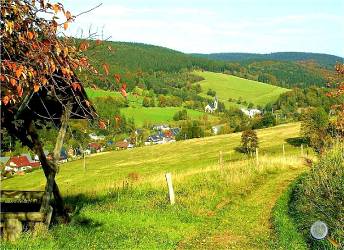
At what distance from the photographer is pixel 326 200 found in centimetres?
1030

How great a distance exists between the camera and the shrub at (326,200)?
952 cm

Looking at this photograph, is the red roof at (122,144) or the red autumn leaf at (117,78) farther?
the red roof at (122,144)

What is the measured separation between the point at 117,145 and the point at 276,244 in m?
130

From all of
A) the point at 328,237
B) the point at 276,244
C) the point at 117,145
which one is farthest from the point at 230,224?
the point at 117,145

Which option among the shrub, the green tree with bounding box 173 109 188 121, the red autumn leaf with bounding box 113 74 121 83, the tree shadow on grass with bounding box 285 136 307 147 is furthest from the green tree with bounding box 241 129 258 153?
the green tree with bounding box 173 109 188 121

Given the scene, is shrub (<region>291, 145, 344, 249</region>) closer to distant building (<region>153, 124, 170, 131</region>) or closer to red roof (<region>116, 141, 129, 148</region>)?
red roof (<region>116, 141, 129, 148</region>)

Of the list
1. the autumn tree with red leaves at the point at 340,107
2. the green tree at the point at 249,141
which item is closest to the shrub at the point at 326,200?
the autumn tree with red leaves at the point at 340,107

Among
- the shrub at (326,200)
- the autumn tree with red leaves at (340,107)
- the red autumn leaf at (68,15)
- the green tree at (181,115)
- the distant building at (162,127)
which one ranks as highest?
the red autumn leaf at (68,15)

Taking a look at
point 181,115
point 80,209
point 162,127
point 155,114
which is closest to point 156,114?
point 155,114

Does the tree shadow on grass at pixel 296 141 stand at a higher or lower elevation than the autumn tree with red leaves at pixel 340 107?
lower

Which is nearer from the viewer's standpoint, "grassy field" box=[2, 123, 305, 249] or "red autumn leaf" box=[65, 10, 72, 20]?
"red autumn leaf" box=[65, 10, 72, 20]

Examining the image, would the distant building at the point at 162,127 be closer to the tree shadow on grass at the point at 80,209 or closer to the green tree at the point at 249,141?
the green tree at the point at 249,141

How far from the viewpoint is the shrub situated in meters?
9.52

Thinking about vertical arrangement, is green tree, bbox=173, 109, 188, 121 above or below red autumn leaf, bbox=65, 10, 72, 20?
below
